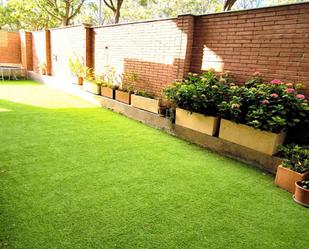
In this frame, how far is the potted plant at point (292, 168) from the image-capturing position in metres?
2.97

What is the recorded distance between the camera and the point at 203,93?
14.1 feet

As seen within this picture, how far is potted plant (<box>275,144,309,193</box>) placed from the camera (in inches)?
117

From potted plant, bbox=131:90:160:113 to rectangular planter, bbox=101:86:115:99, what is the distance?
2.98ft

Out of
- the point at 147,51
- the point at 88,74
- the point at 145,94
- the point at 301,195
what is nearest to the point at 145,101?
the point at 145,94

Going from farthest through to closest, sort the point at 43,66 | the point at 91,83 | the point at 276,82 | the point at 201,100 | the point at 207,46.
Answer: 1. the point at 43,66
2. the point at 91,83
3. the point at 207,46
4. the point at 201,100
5. the point at 276,82

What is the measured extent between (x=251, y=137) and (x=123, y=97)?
375 cm

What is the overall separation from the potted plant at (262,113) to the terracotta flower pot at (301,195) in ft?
2.51

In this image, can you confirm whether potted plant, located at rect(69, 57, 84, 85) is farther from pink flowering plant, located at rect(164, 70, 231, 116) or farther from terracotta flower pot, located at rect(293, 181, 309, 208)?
terracotta flower pot, located at rect(293, 181, 309, 208)

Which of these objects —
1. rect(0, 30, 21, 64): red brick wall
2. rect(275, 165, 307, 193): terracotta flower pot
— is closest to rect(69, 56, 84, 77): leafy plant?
rect(0, 30, 21, 64): red brick wall

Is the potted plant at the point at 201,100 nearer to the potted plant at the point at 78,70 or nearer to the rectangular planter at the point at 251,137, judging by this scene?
the rectangular planter at the point at 251,137

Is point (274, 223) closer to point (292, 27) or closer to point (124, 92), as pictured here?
point (292, 27)

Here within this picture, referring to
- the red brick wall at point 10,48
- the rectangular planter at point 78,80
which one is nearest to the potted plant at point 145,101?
the rectangular planter at point 78,80

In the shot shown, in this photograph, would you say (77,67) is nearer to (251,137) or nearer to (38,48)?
(38,48)

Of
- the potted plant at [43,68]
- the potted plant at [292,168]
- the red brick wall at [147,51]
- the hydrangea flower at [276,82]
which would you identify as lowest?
the potted plant at [292,168]
